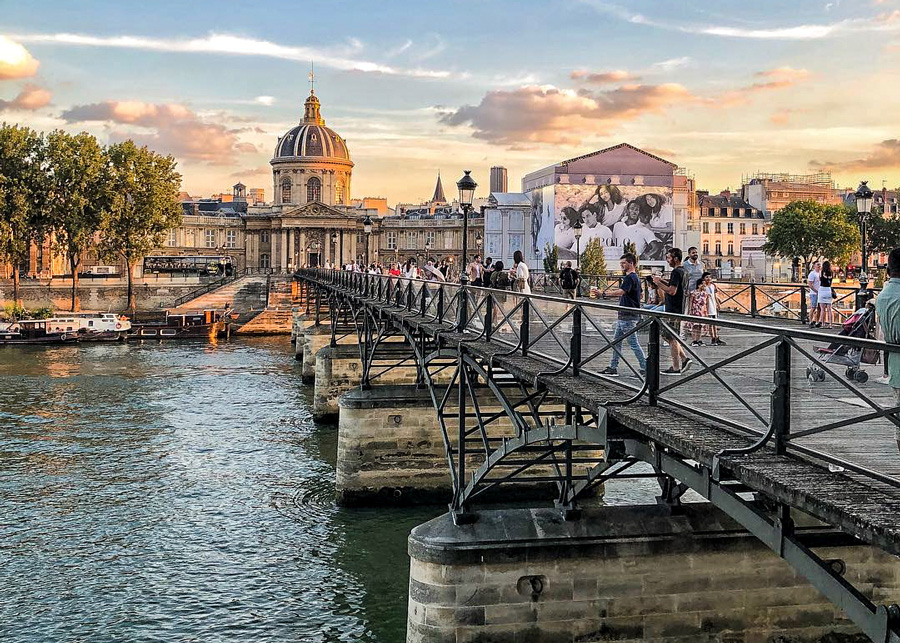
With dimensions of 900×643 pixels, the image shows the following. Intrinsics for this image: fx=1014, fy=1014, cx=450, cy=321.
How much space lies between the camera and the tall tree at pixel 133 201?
7775 centimetres

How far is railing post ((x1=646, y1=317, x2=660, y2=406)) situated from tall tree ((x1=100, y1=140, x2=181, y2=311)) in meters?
73.5

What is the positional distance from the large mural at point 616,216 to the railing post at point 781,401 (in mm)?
94705

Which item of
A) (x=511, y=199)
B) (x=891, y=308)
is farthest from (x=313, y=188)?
(x=891, y=308)

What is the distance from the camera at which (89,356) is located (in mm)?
54844

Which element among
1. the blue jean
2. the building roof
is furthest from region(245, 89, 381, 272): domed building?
the blue jean

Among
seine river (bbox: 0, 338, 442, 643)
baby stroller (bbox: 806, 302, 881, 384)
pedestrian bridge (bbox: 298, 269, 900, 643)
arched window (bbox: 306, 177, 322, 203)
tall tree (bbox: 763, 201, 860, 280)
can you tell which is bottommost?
seine river (bbox: 0, 338, 442, 643)

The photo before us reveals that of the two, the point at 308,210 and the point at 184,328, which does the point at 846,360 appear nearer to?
the point at 184,328

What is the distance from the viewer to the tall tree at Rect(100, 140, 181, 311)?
77750mm

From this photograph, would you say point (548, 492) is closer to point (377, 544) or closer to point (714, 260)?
point (377, 544)

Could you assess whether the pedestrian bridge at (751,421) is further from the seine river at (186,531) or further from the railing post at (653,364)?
the seine river at (186,531)

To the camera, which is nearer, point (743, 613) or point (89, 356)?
point (743, 613)

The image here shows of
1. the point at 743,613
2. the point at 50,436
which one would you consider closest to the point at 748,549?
the point at 743,613

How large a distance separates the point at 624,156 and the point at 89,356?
216ft

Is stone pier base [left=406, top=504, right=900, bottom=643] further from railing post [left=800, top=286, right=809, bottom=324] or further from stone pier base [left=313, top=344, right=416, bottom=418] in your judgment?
stone pier base [left=313, top=344, right=416, bottom=418]
